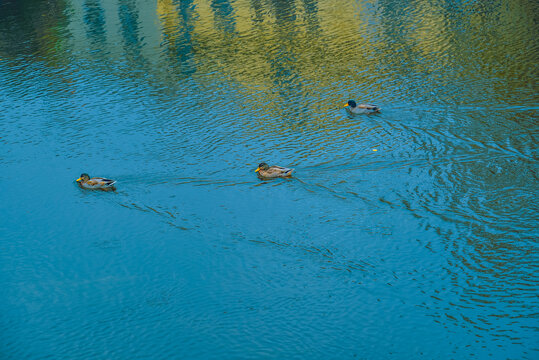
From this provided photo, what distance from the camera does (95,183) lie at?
58.4 ft

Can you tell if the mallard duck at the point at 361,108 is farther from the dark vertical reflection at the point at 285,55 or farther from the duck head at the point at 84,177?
the duck head at the point at 84,177

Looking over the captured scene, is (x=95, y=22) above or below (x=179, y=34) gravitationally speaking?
above

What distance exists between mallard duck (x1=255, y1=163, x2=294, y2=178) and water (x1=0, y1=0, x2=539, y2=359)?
0.83ft

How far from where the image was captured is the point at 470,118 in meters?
19.5

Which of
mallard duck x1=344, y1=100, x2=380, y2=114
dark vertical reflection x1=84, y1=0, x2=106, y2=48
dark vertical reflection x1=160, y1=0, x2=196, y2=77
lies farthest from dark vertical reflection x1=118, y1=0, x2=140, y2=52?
mallard duck x1=344, y1=100, x2=380, y2=114

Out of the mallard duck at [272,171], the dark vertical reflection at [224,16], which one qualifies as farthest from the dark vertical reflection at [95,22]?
the mallard duck at [272,171]

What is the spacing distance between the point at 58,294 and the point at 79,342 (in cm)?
200

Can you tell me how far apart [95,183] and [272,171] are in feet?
17.8

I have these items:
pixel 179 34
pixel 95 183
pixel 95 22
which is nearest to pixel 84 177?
pixel 95 183

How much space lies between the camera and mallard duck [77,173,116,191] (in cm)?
1759

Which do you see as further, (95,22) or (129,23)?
(95,22)

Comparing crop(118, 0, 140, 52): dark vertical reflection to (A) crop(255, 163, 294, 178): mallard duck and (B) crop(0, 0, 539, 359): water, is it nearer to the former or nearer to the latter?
(B) crop(0, 0, 539, 359): water

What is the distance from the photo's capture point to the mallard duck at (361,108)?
820 inches

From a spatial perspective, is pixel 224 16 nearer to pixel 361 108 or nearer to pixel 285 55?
pixel 285 55
